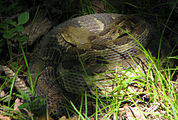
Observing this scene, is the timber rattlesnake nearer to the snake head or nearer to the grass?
the snake head

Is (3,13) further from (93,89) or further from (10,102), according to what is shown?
(93,89)

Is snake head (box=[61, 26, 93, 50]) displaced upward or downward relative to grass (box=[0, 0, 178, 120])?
upward

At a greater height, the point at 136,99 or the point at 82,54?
the point at 82,54

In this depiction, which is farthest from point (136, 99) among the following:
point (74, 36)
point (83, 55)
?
point (74, 36)

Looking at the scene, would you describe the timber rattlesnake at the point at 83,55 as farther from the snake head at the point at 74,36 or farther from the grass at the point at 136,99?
the grass at the point at 136,99

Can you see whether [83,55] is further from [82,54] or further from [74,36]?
[74,36]

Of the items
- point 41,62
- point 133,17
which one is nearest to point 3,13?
point 41,62

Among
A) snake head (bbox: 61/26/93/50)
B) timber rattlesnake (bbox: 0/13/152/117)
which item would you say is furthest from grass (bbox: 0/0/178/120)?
snake head (bbox: 61/26/93/50)

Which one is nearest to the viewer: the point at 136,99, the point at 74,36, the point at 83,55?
the point at 136,99
